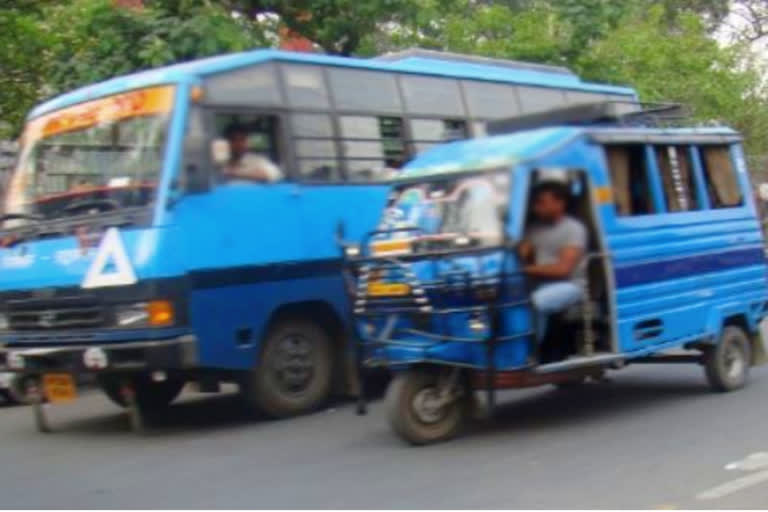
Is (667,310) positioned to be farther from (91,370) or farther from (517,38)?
(517,38)

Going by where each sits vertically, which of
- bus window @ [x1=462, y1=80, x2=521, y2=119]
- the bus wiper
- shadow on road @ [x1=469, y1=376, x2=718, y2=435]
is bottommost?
shadow on road @ [x1=469, y1=376, x2=718, y2=435]

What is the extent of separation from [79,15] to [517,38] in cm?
782

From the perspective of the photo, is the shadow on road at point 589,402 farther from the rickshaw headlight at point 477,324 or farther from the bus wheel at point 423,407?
the rickshaw headlight at point 477,324

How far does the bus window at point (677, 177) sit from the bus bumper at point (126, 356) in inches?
155

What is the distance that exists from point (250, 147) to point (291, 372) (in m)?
1.93

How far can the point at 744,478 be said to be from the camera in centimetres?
655

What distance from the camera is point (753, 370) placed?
1088cm

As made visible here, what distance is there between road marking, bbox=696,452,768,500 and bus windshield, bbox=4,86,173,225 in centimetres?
454

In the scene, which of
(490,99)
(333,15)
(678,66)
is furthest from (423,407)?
(678,66)

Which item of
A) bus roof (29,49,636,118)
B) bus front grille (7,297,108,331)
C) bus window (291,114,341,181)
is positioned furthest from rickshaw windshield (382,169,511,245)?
bus front grille (7,297,108,331)

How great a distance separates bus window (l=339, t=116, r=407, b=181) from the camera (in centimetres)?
1015

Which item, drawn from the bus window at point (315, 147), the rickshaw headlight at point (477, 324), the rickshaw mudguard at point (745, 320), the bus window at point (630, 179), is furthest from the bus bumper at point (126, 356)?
the rickshaw mudguard at point (745, 320)

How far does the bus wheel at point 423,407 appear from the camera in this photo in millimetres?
7727

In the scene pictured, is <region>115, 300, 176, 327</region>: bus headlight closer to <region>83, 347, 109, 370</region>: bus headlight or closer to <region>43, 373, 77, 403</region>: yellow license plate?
<region>83, 347, 109, 370</region>: bus headlight
